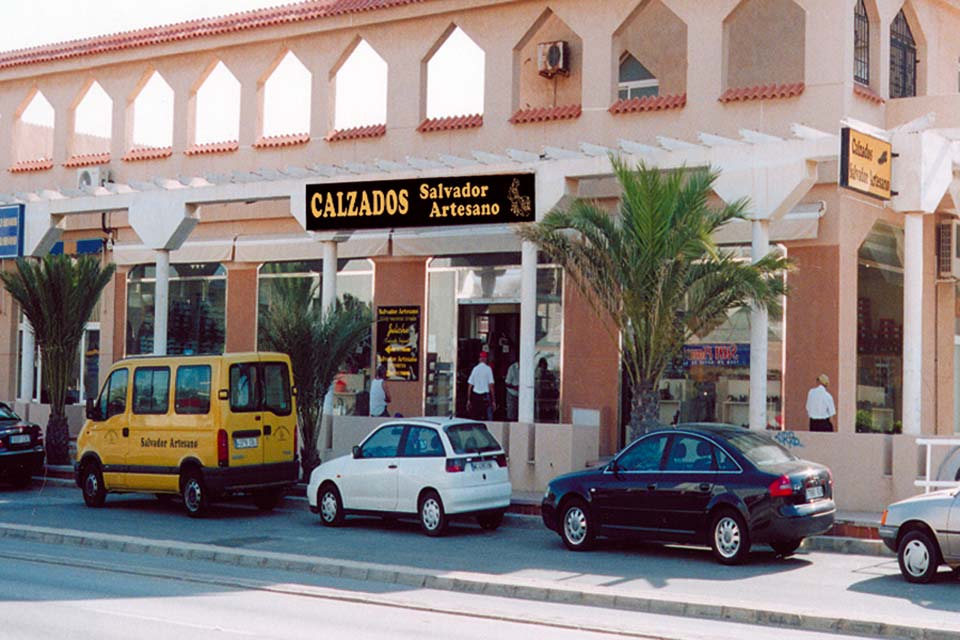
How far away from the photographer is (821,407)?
21328 millimetres

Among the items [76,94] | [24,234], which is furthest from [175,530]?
[76,94]

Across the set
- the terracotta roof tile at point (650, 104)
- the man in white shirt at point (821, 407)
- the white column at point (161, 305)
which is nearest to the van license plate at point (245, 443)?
the white column at point (161, 305)

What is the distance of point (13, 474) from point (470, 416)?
8843mm

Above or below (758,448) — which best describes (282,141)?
above

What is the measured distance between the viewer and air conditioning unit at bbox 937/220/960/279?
24766mm

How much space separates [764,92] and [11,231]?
16436 mm

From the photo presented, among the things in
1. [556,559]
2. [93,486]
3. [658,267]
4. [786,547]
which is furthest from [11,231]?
[786,547]

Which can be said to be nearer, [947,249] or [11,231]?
[947,249]

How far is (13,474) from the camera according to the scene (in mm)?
24297

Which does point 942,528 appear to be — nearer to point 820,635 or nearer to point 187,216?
point 820,635

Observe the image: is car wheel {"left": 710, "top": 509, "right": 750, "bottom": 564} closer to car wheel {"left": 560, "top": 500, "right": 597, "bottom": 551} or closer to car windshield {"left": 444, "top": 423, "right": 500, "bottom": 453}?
car wheel {"left": 560, "top": 500, "right": 597, "bottom": 551}

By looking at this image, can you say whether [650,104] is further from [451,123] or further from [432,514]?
[432,514]

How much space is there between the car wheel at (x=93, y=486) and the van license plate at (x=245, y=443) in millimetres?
3046

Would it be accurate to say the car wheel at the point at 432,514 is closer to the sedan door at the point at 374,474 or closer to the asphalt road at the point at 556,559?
the asphalt road at the point at 556,559
